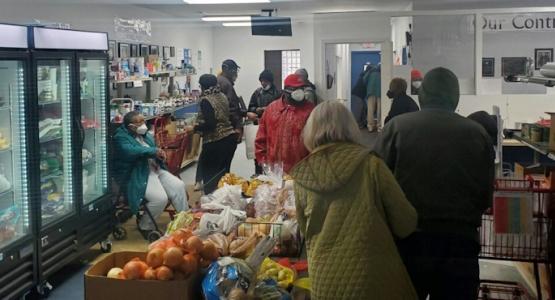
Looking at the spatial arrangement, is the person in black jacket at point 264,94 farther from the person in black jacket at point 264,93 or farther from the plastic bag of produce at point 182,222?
the plastic bag of produce at point 182,222

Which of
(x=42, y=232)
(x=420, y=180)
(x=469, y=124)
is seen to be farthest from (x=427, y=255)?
(x=42, y=232)

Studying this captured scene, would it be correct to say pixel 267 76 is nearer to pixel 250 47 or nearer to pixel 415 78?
pixel 250 47

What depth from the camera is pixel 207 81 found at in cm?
484

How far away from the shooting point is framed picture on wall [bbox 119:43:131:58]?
6.16m

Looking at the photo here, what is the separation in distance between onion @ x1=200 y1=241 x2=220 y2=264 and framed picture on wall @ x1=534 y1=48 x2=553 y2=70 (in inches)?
116

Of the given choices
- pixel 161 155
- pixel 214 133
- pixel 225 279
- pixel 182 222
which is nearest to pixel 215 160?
pixel 214 133

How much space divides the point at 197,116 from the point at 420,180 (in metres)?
2.77

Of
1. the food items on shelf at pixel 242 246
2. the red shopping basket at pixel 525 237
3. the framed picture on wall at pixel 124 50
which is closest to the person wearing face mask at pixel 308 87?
the red shopping basket at pixel 525 237

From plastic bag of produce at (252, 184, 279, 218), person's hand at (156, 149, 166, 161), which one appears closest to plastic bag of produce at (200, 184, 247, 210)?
plastic bag of produce at (252, 184, 279, 218)

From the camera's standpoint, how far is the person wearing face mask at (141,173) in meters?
5.35

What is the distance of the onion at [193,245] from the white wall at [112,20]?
2.46m

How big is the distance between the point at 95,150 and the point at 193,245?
10.1 feet

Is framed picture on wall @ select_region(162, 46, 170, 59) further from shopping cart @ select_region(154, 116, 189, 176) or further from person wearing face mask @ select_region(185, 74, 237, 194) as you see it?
person wearing face mask @ select_region(185, 74, 237, 194)

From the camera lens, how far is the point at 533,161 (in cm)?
419
